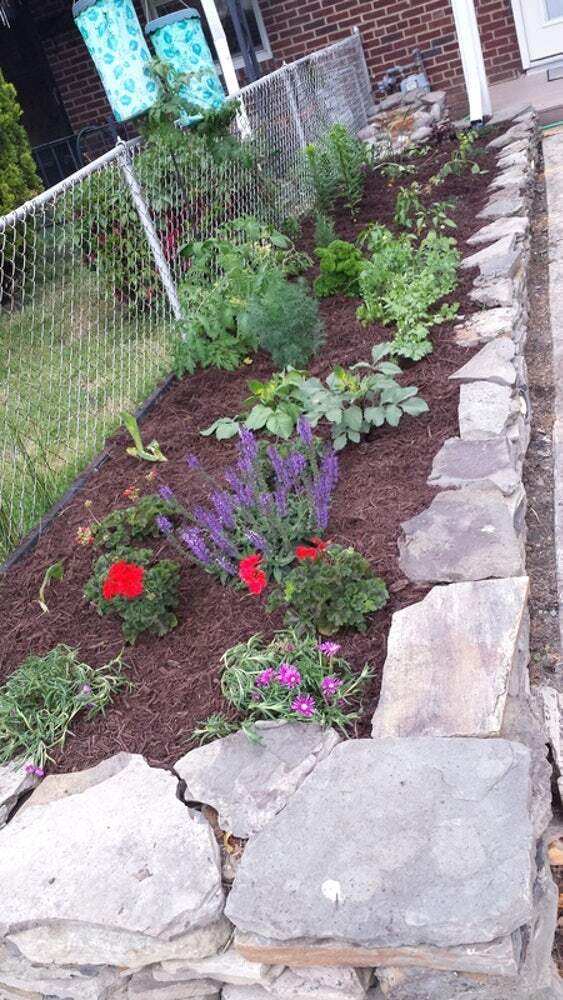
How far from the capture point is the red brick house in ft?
29.9

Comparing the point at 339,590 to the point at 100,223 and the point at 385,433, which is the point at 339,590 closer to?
the point at 385,433

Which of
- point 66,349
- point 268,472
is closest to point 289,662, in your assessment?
point 268,472

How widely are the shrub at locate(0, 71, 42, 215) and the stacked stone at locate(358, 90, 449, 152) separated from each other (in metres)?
3.27

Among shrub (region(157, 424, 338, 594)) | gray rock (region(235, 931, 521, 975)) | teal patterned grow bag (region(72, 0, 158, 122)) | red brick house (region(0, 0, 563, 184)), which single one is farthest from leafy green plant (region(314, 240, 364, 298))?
red brick house (region(0, 0, 563, 184))

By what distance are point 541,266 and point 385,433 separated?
2.47 metres

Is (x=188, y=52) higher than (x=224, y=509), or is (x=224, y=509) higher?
(x=188, y=52)

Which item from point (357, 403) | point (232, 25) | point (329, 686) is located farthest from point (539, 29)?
point (329, 686)

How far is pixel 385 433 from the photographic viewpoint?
336cm

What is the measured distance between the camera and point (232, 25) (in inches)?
380

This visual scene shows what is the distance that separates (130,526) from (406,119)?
6.77 metres

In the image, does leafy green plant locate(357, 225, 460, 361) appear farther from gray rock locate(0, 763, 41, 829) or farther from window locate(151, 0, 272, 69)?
window locate(151, 0, 272, 69)

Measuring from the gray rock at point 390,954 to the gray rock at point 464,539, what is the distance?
1071 mm

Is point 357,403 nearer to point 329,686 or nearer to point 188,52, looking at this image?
point 329,686

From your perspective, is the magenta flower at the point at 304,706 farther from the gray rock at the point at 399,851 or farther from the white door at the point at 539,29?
the white door at the point at 539,29
